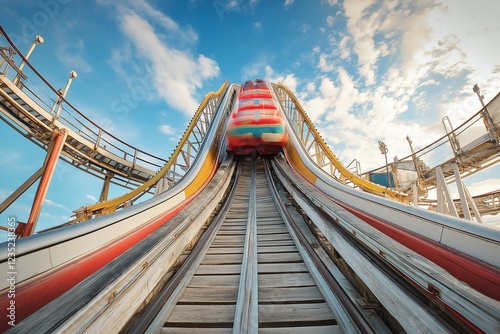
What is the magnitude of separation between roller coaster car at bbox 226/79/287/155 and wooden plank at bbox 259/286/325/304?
4815mm

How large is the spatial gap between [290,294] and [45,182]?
6.50 m

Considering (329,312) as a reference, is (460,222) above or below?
above

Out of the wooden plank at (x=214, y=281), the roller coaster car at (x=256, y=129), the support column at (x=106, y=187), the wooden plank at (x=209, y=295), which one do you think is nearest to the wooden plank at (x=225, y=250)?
the wooden plank at (x=214, y=281)

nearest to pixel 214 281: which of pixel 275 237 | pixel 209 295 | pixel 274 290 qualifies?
pixel 209 295

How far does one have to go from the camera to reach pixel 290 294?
1.60m

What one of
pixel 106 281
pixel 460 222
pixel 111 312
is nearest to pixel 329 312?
pixel 460 222

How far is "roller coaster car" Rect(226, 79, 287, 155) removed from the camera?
6172 millimetres

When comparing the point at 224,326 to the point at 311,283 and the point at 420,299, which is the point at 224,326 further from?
the point at 420,299

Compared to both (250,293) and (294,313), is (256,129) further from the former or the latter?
(294,313)

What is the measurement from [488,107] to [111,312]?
27.5 feet

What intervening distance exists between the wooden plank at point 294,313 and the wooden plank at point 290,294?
2.3 inches

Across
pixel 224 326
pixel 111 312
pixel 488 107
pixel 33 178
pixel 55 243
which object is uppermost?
pixel 488 107

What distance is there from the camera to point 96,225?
5.53ft

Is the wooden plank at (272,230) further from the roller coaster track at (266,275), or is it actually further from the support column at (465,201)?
the support column at (465,201)
